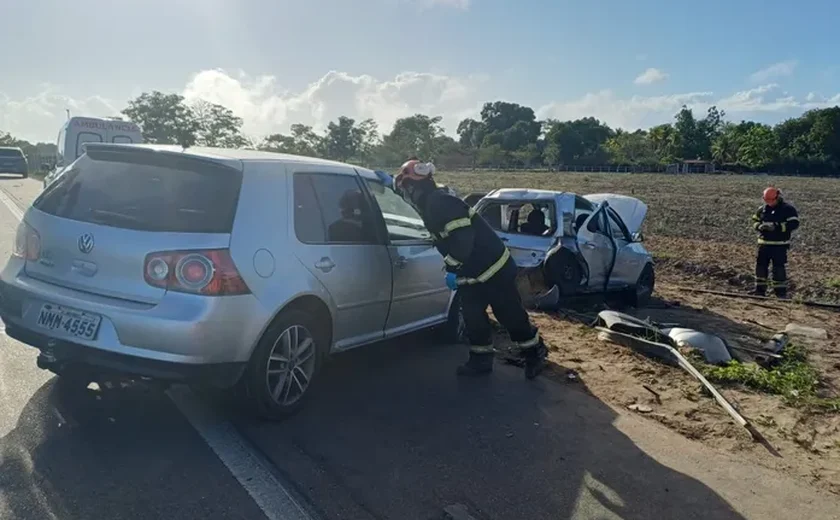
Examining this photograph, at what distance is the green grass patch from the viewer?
5426 millimetres

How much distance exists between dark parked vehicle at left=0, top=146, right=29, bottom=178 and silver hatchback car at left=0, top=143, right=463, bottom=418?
39.8 meters

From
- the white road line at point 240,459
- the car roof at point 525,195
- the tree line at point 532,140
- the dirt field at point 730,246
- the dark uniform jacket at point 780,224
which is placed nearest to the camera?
the white road line at point 240,459

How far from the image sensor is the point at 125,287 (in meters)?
3.84

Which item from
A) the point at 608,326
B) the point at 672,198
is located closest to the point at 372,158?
the point at 672,198

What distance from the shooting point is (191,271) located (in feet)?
12.5

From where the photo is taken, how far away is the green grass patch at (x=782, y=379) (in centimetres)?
543

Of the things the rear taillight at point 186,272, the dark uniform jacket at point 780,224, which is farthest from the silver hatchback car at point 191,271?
the dark uniform jacket at point 780,224

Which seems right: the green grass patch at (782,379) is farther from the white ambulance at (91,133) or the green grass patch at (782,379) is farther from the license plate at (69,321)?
the white ambulance at (91,133)

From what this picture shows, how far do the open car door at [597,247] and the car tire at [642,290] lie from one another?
2.52 feet

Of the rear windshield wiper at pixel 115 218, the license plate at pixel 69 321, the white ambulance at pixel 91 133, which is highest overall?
the white ambulance at pixel 91 133

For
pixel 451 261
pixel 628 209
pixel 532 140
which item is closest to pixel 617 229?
pixel 628 209

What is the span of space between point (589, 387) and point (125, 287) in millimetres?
3700

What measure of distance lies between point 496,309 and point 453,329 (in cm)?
114

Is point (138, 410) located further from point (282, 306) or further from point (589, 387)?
point (589, 387)
